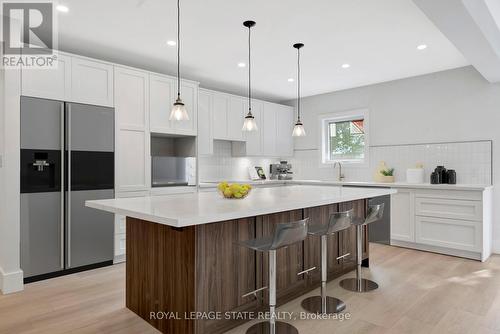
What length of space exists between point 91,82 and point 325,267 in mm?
3182

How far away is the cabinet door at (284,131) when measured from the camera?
6227 millimetres

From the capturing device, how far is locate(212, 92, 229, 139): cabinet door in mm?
5113

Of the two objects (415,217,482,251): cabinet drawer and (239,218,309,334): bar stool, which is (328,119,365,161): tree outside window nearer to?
(415,217,482,251): cabinet drawer

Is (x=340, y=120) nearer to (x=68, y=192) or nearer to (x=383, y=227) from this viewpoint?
(x=383, y=227)

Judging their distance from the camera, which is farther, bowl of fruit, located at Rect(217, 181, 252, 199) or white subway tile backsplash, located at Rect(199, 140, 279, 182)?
white subway tile backsplash, located at Rect(199, 140, 279, 182)

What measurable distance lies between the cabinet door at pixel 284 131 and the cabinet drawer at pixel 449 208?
8.91 feet

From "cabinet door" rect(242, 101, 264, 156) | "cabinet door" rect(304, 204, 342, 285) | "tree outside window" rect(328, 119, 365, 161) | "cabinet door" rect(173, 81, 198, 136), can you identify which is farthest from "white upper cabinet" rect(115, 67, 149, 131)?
"tree outside window" rect(328, 119, 365, 161)

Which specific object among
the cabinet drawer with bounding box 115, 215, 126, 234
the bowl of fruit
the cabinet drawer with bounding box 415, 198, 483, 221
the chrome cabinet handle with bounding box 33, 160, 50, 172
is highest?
the chrome cabinet handle with bounding box 33, 160, 50, 172

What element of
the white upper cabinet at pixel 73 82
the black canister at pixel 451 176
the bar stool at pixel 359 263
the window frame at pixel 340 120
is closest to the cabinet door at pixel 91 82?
the white upper cabinet at pixel 73 82

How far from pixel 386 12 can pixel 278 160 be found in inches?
162

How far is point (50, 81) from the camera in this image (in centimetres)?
328

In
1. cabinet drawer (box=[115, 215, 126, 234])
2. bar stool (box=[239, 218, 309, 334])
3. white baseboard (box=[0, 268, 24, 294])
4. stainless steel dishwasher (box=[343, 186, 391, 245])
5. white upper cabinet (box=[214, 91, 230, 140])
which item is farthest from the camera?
white upper cabinet (box=[214, 91, 230, 140])

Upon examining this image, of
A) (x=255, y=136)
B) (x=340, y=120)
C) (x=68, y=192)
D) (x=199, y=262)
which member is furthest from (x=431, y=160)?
(x=68, y=192)

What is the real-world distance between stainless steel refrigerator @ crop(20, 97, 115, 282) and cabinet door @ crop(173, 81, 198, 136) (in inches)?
39.1
